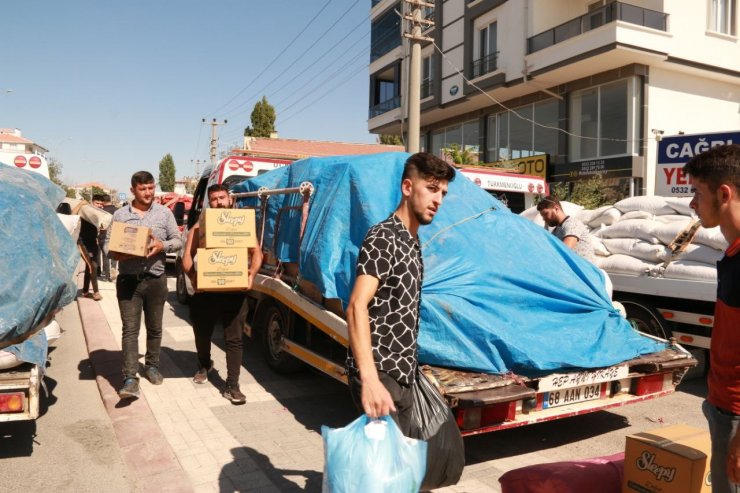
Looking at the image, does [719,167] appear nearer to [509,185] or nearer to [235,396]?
[235,396]

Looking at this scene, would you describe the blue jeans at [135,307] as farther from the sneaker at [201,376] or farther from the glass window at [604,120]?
the glass window at [604,120]

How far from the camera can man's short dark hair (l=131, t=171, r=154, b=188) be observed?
5656 millimetres

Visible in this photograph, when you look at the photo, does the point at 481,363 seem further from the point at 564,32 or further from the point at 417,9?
the point at 564,32

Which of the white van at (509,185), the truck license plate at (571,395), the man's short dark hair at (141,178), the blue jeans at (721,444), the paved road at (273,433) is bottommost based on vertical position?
the paved road at (273,433)

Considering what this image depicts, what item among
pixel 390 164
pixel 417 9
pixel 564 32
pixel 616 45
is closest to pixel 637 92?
pixel 616 45

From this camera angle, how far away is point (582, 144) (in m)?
22.7

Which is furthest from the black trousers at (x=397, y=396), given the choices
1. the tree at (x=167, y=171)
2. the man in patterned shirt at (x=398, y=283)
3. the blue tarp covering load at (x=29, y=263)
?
the tree at (x=167, y=171)

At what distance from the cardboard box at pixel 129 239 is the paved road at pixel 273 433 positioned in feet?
4.61

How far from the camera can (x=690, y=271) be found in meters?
6.36

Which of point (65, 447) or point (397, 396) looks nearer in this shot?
point (397, 396)

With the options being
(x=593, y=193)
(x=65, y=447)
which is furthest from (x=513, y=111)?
(x=65, y=447)

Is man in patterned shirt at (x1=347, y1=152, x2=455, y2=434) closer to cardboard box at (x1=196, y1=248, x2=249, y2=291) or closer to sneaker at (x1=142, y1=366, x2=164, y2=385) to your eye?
cardboard box at (x1=196, y1=248, x2=249, y2=291)

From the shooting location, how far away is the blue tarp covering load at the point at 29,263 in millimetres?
3693

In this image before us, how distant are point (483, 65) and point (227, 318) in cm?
2284
